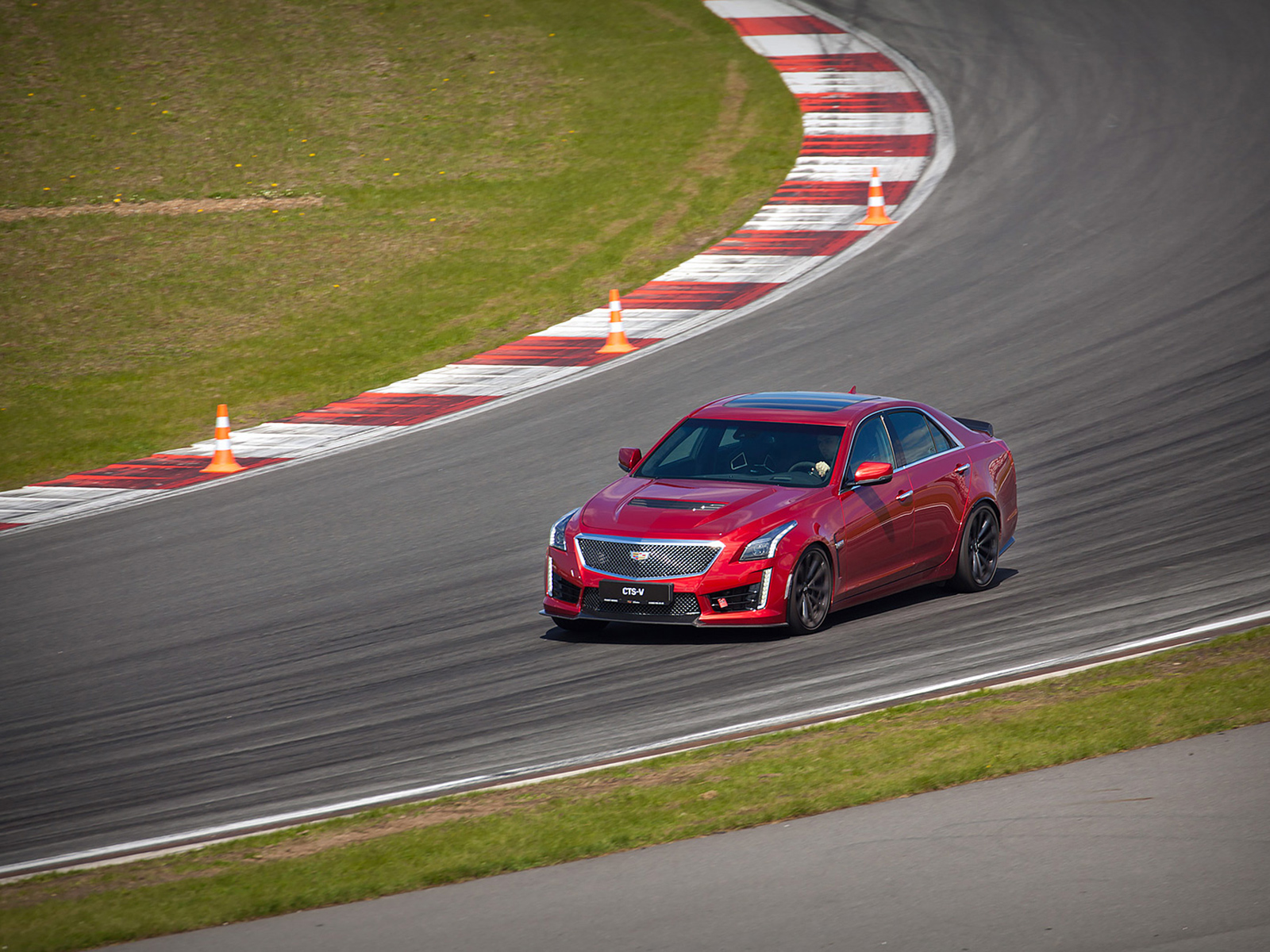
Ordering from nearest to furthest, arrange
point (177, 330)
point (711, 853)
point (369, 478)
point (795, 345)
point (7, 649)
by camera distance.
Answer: point (711, 853) < point (7, 649) < point (369, 478) < point (795, 345) < point (177, 330)

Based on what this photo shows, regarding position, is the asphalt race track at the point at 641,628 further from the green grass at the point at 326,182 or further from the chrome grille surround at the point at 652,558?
the green grass at the point at 326,182

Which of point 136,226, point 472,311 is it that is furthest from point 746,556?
point 136,226

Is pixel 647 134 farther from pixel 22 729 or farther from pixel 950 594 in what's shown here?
pixel 22 729

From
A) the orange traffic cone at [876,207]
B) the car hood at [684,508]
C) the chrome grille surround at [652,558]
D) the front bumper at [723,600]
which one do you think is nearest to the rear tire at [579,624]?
the front bumper at [723,600]

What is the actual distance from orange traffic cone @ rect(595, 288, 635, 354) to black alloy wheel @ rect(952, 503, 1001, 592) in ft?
27.5

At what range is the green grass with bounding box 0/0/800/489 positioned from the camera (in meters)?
21.2

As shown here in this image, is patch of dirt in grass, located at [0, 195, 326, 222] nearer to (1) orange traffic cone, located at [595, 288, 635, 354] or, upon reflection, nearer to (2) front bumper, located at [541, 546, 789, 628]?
(1) orange traffic cone, located at [595, 288, 635, 354]

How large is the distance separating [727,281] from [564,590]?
11.9m

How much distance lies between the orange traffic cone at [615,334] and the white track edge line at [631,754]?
10.9 meters

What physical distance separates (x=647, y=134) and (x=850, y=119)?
364 centimetres

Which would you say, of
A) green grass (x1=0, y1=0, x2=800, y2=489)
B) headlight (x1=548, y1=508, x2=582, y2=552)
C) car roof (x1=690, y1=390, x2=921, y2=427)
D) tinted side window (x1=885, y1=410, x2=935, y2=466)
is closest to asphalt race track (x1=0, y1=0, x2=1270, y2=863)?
headlight (x1=548, y1=508, x2=582, y2=552)

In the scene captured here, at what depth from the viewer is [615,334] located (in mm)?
20188

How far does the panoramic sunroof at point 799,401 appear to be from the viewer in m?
12.0

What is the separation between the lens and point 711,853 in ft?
21.8
